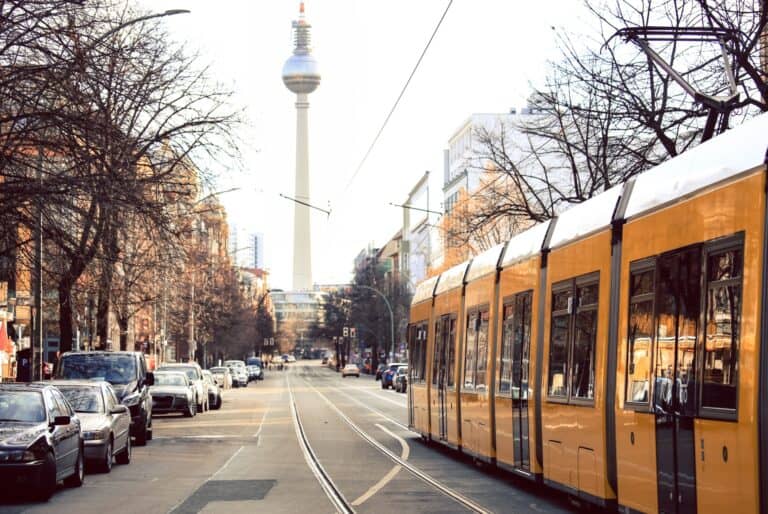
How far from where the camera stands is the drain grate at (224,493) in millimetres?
15422

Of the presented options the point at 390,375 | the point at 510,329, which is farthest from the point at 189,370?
the point at 390,375

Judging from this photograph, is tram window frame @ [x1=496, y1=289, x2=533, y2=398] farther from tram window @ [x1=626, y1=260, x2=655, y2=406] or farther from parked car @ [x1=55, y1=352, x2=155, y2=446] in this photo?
parked car @ [x1=55, y1=352, x2=155, y2=446]

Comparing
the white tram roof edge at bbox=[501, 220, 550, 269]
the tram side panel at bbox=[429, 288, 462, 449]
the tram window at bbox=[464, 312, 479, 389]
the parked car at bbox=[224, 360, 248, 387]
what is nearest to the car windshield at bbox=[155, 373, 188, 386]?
the tram side panel at bbox=[429, 288, 462, 449]

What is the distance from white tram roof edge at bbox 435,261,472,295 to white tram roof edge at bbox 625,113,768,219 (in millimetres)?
9686

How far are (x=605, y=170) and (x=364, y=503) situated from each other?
1341 cm

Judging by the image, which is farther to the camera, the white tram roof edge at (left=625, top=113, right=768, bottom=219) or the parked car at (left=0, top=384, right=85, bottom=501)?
the parked car at (left=0, top=384, right=85, bottom=501)

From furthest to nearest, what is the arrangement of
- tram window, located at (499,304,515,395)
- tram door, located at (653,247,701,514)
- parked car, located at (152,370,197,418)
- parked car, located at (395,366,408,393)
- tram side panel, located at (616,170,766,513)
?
1. parked car, located at (395,366,408,393)
2. parked car, located at (152,370,197,418)
3. tram window, located at (499,304,515,395)
4. tram door, located at (653,247,701,514)
5. tram side panel, located at (616,170,766,513)

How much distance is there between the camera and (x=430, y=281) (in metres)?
26.0

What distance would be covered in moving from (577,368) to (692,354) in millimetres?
3868

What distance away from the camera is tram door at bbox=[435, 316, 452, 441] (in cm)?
2255

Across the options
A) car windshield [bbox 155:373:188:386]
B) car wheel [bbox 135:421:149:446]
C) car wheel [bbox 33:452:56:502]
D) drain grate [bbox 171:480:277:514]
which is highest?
car windshield [bbox 155:373:188:386]

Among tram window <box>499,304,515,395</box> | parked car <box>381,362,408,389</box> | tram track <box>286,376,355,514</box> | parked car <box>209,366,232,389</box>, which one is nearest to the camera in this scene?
tram track <box>286,376,355,514</box>

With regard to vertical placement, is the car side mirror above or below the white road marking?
above

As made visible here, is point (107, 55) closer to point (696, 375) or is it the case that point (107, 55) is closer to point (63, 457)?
point (63, 457)
